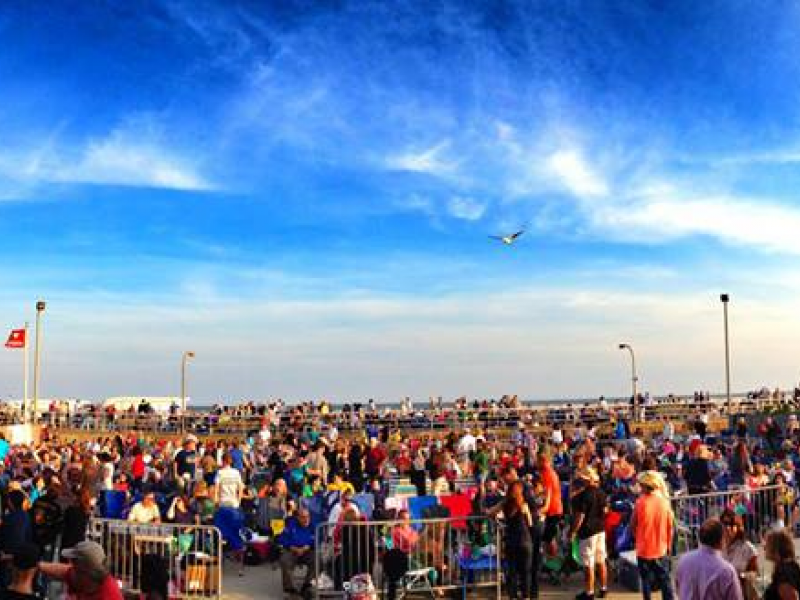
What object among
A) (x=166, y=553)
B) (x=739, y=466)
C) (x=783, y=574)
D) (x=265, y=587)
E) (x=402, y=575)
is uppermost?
(x=783, y=574)

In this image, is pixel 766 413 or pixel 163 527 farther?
pixel 766 413

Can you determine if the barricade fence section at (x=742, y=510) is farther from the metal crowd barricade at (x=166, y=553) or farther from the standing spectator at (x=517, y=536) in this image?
the metal crowd barricade at (x=166, y=553)

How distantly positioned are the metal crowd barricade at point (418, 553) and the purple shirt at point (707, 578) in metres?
4.09

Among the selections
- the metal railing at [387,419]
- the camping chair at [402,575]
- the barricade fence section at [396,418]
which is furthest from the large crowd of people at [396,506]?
the barricade fence section at [396,418]

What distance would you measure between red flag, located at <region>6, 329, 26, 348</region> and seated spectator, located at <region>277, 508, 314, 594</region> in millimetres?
31010

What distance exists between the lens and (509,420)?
36656 mm

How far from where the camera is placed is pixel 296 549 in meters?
11.0

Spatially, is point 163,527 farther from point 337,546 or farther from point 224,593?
point 337,546

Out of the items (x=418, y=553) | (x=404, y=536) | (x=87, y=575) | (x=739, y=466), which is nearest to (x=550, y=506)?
→ (x=418, y=553)

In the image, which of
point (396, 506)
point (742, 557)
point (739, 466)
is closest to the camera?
point (742, 557)

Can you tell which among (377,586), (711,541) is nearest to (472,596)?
(377,586)

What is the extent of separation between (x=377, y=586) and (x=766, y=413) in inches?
958

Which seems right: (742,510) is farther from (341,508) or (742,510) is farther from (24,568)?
(24,568)

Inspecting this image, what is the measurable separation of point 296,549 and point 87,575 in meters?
5.90
